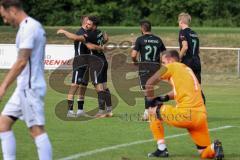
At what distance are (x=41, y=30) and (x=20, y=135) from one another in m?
4.59

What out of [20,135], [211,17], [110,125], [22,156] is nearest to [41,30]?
[22,156]

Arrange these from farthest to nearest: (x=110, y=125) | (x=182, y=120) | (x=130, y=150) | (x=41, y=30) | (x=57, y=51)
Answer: (x=57, y=51) < (x=110, y=125) < (x=130, y=150) < (x=182, y=120) < (x=41, y=30)

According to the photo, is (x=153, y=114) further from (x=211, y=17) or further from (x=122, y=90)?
(x=211, y=17)

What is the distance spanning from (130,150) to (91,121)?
3.80 metres

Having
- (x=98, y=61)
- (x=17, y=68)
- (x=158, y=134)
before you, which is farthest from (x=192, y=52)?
(x=17, y=68)

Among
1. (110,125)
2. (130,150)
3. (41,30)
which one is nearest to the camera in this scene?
(41,30)

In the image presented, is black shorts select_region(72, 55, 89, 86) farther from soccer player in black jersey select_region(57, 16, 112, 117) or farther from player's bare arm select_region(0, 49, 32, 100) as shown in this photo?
player's bare arm select_region(0, 49, 32, 100)

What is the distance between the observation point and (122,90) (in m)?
21.2

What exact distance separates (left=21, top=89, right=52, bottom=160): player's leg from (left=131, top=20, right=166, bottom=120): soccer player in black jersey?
21.8ft

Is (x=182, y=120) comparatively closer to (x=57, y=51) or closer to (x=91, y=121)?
(x=91, y=121)

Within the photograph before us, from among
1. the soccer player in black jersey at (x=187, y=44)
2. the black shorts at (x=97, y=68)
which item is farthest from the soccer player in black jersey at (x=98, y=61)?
the soccer player in black jersey at (x=187, y=44)

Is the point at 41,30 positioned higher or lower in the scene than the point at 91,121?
higher

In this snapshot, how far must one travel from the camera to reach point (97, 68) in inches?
603

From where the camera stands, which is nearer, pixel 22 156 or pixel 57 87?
pixel 22 156
